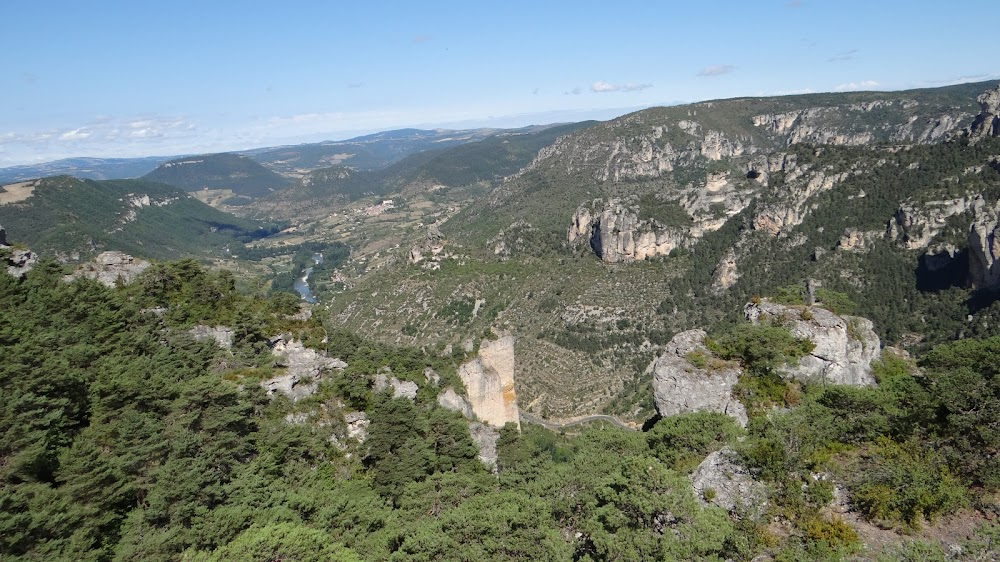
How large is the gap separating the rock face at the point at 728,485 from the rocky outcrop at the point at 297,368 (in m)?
21.4

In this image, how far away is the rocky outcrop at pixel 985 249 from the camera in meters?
60.6

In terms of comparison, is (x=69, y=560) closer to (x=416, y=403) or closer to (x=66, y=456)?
(x=66, y=456)

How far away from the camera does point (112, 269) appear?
127 ft

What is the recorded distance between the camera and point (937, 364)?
67.3 ft

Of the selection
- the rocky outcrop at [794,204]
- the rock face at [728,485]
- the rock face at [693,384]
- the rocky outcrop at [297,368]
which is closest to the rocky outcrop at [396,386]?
the rocky outcrop at [297,368]

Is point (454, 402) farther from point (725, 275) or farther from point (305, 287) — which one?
point (305, 287)

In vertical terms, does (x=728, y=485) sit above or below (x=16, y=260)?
below

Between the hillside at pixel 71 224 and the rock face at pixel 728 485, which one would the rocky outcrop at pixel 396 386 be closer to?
the rock face at pixel 728 485

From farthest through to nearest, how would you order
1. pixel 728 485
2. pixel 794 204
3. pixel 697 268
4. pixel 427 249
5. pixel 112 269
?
pixel 427 249, pixel 697 268, pixel 794 204, pixel 112 269, pixel 728 485

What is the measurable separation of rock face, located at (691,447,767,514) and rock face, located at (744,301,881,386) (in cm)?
1320

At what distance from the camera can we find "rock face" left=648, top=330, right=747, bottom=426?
25750 mm

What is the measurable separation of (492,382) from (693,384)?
16.3 metres

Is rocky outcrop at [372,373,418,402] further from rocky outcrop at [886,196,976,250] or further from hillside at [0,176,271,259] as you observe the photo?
hillside at [0,176,271,259]

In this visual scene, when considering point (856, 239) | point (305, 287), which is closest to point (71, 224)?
point (305, 287)
